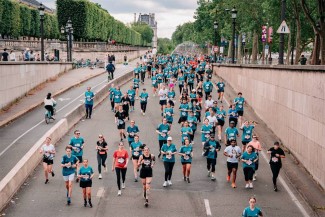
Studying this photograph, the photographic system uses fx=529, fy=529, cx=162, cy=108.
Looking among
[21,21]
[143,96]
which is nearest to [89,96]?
[143,96]

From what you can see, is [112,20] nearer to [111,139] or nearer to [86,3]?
[86,3]

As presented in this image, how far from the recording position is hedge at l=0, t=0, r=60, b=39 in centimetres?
6631

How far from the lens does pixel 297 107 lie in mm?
21391

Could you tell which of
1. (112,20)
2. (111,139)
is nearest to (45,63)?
(111,139)

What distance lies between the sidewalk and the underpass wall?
43.8 feet

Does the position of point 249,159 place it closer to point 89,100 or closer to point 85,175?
point 85,175

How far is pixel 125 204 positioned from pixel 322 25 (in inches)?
592

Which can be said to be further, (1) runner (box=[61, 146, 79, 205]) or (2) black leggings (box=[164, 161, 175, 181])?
(2) black leggings (box=[164, 161, 175, 181])

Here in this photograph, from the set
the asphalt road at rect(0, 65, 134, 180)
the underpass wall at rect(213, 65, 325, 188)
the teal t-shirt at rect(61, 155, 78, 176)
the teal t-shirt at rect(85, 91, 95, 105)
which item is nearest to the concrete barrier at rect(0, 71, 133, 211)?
the asphalt road at rect(0, 65, 134, 180)

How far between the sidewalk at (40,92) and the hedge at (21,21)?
16.2m

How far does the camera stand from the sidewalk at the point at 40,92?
28547 mm

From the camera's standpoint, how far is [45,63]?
4250 centimetres

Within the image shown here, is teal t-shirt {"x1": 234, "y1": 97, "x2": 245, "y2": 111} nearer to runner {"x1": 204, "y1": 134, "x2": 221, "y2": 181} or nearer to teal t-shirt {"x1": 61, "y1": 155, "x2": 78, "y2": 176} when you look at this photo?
runner {"x1": 204, "y1": 134, "x2": 221, "y2": 181}

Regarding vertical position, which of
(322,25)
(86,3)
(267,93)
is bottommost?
(267,93)
